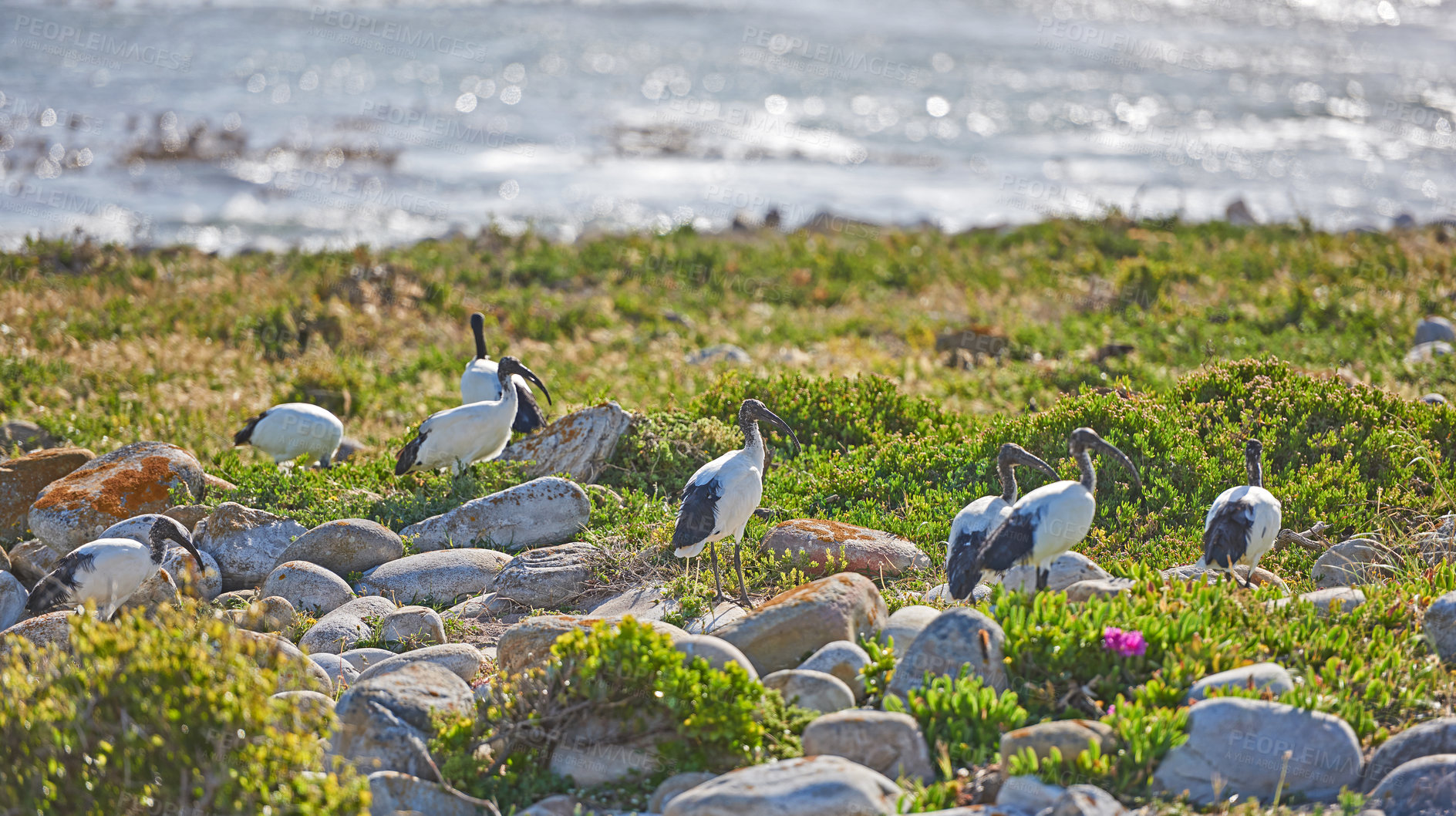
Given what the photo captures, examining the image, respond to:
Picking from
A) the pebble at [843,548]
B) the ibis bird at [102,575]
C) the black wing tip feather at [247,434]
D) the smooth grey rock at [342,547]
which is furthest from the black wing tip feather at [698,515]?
the black wing tip feather at [247,434]

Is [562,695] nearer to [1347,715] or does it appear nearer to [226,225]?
[1347,715]

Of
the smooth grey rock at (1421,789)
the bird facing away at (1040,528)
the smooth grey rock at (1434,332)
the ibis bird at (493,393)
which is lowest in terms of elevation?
the ibis bird at (493,393)

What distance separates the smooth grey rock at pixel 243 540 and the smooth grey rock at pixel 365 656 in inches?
77.0

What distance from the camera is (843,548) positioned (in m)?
7.46

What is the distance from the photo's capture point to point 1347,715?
5027 millimetres

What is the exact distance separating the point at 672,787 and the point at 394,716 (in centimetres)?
147

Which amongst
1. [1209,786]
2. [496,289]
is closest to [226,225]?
[496,289]

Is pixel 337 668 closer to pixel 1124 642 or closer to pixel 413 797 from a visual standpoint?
pixel 413 797

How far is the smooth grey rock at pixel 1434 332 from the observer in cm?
1388

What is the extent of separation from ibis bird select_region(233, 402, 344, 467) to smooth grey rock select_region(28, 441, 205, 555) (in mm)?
1153

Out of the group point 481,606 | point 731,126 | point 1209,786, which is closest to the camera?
point 1209,786

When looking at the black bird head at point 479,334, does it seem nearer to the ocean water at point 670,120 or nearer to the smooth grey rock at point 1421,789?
the smooth grey rock at point 1421,789

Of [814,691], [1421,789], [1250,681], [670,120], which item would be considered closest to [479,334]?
[814,691]

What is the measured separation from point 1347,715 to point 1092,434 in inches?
88.2
